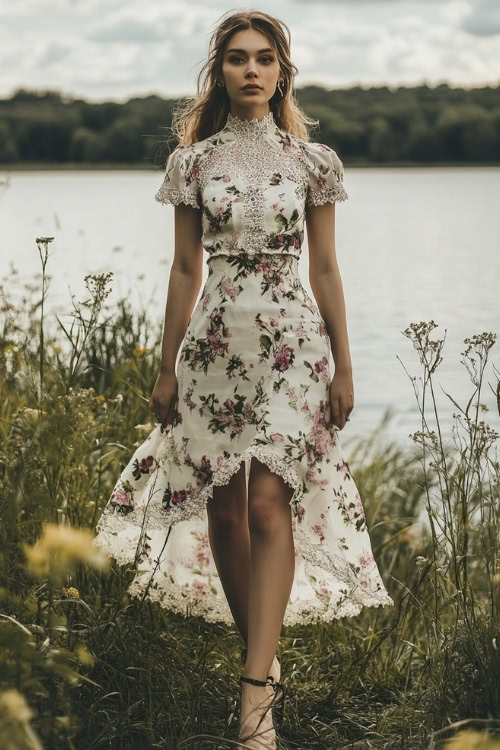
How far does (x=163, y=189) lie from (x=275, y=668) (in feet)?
4.78

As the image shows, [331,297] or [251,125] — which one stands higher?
[251,125]

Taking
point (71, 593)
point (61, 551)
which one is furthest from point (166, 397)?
point (61, 551)

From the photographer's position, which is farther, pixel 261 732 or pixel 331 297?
pixel 331 297

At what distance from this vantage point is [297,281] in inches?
127

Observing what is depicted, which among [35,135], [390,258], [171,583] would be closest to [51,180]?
[35,135]

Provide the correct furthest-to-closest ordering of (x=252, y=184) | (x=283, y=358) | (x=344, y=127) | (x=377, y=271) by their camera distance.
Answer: (x=344, y=127)
(x=377, y=271)
(x=252, y=184)
(x=283, y=358)

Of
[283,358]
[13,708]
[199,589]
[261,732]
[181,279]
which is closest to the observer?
[13,708]

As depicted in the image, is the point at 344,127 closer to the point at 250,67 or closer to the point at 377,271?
the point at 377,271

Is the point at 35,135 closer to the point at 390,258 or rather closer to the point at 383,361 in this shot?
the point at 390,258

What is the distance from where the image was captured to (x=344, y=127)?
91.9 feet

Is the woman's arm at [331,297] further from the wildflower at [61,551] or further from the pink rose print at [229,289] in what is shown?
the wildflower at [61,551]

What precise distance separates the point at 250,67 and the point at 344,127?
25426mm

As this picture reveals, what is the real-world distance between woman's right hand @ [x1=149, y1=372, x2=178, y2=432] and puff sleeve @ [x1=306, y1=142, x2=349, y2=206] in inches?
26.5

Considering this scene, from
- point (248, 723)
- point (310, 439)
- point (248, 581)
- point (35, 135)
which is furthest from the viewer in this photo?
point (35, 135)
